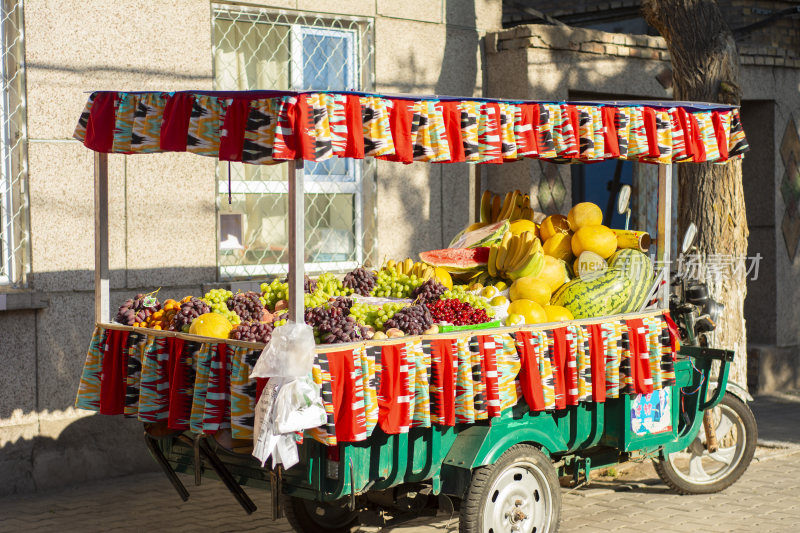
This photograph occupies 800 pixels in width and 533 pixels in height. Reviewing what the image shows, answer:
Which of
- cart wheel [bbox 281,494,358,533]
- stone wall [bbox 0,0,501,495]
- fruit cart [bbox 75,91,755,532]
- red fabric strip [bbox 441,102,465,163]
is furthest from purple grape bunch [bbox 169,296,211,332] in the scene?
stone wall [bbox 0,0,501,495]

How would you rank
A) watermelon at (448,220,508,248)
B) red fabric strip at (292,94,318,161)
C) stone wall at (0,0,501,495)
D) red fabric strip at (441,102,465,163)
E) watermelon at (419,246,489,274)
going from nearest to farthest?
red fabric strip at (292,94,318,161)
red fabric strip at (441,102,465,163)
watermelon at (419,246,489,274)
watermelon at (448,220,508,248)
stone wall at (0,0,501,495)

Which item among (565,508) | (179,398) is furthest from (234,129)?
(565,508)

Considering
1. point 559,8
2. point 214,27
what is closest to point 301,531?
point 214,27

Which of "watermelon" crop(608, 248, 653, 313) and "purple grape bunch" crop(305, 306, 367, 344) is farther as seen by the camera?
"watermelon" crop(608, 248, 653, 313)

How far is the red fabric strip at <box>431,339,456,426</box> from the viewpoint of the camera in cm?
541

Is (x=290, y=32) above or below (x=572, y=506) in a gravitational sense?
above

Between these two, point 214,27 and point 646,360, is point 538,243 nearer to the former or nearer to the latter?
point 646,360

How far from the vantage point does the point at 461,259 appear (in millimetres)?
7125

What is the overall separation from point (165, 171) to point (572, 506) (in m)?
3.72

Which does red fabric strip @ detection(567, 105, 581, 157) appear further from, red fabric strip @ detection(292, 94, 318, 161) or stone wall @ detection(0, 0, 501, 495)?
stone wall @ detection(0, 0, 501, 495)

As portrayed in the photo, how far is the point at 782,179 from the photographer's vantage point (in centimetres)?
1159

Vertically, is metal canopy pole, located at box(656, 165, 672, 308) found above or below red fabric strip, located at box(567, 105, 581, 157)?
below

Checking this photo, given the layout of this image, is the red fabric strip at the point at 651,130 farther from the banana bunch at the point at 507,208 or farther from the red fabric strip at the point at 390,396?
the red fabric strip at the point at 390,396

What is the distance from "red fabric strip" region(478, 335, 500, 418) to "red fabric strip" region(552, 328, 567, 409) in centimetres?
47
